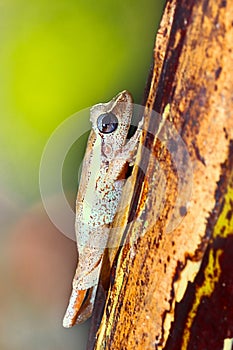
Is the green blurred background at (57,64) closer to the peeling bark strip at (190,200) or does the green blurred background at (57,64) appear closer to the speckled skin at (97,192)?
the speckled skin at (97,192)

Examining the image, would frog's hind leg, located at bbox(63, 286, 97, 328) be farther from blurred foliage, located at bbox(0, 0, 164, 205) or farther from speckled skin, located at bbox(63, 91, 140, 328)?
blurred foliage, located at bbox(0, 0, 164, 205)

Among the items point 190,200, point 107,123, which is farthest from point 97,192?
point 190,200

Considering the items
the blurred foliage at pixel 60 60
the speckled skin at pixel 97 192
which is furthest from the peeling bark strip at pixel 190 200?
the blurred foliage at pixel 60 60

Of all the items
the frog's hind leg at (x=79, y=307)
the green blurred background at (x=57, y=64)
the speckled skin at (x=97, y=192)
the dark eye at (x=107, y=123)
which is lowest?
the frog's hind leg at (x=79, y=307)

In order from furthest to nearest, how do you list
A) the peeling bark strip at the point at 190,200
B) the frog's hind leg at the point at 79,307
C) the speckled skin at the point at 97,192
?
the frog's hind leg at the point at 79,307
the speckled skin at the point at 97,192
the peeling bark strip at the point at 190,200

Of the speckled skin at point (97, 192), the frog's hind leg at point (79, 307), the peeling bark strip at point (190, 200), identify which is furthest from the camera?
the frog's hind leg at point (79, 307)
